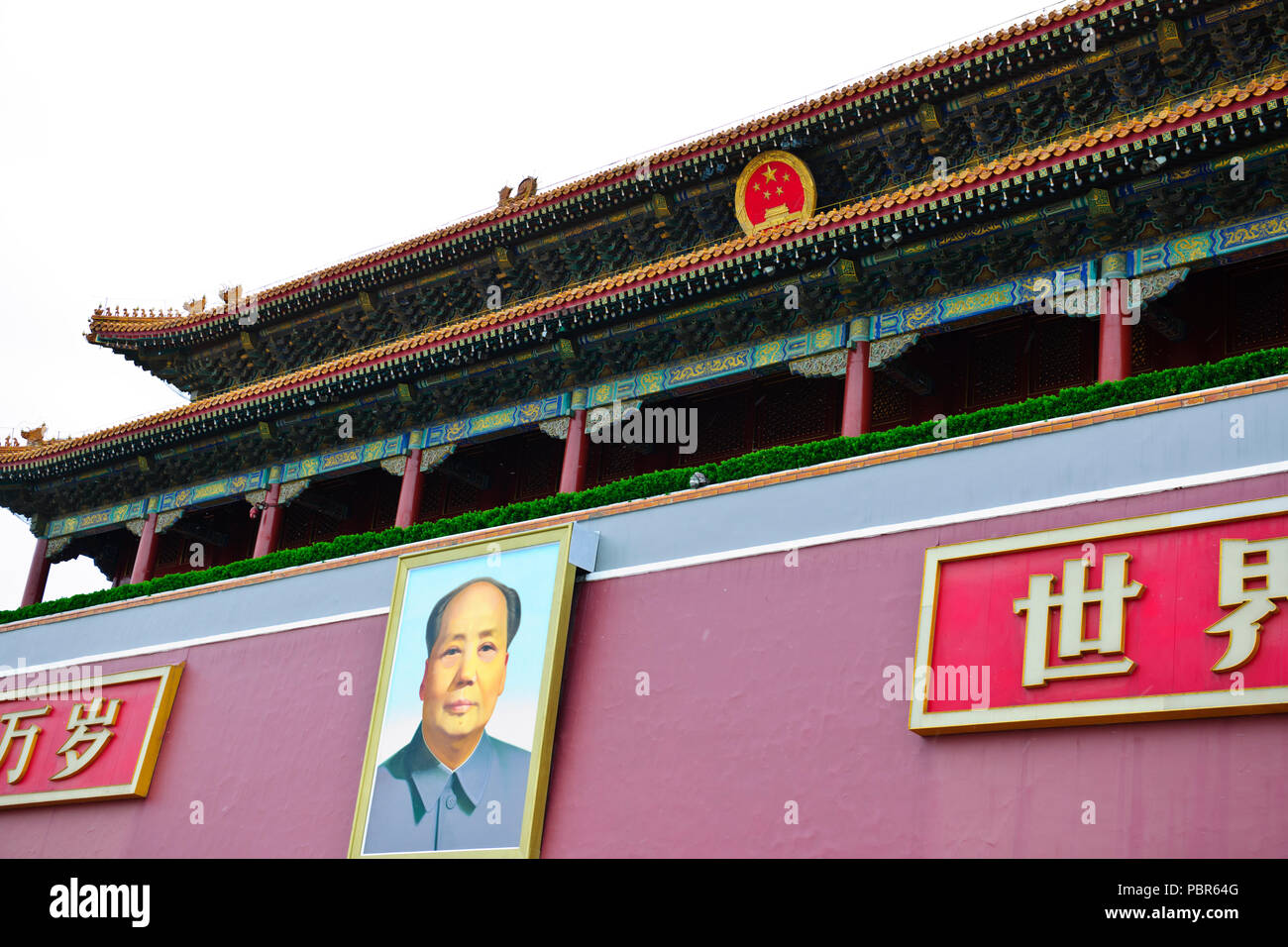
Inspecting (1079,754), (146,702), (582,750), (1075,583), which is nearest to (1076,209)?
(1075,583)

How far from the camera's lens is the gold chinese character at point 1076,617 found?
Result: 865 cm

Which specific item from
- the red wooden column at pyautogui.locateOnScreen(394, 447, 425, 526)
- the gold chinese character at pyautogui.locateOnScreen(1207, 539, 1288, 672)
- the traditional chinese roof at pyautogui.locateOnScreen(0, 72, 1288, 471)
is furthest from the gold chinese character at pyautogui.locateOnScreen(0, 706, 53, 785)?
the gold chinese character at pyautogui.locateOnScreen(1207, 539, 1288, 672)

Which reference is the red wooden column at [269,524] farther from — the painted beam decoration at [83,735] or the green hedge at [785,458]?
the painted beam decoration at [83,735]

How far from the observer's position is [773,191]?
14703mm

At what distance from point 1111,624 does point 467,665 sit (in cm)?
509

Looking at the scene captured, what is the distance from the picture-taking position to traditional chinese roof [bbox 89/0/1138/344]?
13.0m

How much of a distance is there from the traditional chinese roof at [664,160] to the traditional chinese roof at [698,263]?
3.16 ft

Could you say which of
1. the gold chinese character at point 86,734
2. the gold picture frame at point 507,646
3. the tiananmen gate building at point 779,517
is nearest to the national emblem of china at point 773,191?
the tiananmen gate building at point 779,517

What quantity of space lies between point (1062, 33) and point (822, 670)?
638 centimetres

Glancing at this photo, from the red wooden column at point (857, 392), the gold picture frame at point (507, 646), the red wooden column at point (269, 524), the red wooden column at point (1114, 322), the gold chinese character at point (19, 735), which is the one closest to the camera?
the gold picture frame at point (507, 646)

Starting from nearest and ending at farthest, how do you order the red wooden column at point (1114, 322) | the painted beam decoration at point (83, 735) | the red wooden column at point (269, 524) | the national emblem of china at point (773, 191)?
the red wooden column at point (1114, 322) < the painted beam decoration at point (83, 735) < the national emblem of china at point (773, 191) < the red wooden column at point (269, 524)

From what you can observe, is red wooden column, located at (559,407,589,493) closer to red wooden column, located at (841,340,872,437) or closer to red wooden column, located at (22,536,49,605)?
red wooden column, located at (841,340,872,437)

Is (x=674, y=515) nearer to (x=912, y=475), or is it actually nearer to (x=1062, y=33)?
(x=912, y=475)

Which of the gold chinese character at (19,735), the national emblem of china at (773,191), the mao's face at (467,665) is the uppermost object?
→ the national emblem of china at (773,191)
